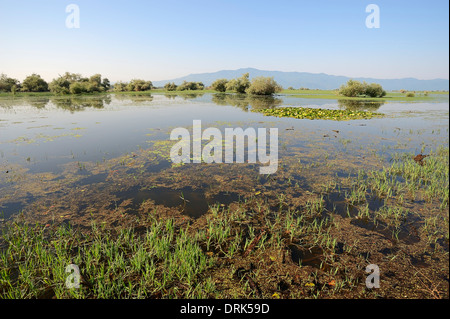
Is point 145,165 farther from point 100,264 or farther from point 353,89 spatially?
point 353,89

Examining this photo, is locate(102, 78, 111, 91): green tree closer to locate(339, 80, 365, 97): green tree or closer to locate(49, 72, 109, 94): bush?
locate(49, 72, 109, 94): bush

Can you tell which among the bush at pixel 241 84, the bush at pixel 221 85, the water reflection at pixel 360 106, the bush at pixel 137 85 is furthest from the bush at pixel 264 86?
the bush at pixel 137 85

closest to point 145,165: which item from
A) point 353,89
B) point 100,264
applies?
point 100,264

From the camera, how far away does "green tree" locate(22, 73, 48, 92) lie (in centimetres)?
6862

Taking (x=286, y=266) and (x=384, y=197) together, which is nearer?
(x=286, y=266)

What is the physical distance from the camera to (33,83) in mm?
69188

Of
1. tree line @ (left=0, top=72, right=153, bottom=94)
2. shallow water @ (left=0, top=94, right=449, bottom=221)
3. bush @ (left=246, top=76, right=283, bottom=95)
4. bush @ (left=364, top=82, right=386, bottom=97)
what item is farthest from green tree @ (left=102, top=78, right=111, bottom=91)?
bush @ (left=364, top=82, right=386, bottom=97)

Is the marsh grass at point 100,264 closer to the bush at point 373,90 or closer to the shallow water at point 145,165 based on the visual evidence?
the shallow water at point 145,165

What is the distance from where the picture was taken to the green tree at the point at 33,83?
68625mm
